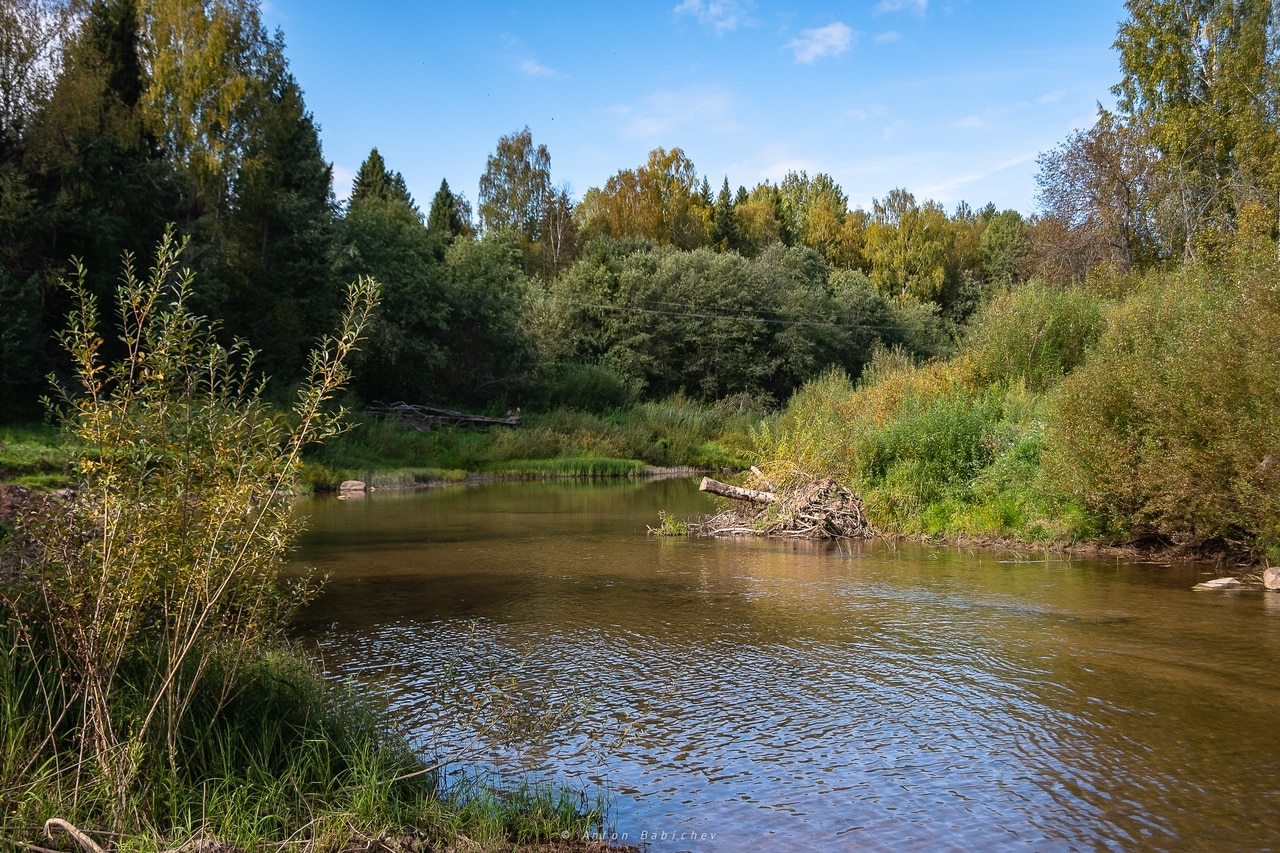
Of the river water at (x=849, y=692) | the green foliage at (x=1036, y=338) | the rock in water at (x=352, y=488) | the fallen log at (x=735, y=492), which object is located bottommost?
the river water at (x=849, y=692)

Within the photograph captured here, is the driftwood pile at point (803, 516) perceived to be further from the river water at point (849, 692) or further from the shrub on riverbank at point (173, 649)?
the shrub on riverbank at point (173, 649)

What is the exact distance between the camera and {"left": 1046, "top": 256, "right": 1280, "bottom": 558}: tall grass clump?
41.2 feet

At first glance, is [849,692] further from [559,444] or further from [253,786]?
[559,444]

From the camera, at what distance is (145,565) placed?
502 cm

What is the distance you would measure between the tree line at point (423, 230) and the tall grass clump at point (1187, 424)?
32.2 ft

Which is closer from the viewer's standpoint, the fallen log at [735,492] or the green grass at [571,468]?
the fallen log at [735,492]

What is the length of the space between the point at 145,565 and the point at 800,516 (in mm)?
15034

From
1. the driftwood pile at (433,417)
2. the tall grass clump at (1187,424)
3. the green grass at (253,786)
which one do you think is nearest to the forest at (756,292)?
the tall grass clump at (1187,424)

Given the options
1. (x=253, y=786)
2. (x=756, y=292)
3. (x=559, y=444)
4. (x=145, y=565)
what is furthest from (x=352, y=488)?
(x=756, y=292)

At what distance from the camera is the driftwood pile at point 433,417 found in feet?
140

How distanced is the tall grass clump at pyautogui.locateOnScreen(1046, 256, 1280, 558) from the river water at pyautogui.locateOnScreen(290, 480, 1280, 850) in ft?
3.24

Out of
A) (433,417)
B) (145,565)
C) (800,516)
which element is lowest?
(800,516)

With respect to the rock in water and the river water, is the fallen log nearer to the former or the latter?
the river water

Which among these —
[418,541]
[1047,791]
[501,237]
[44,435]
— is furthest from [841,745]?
[501,237]
